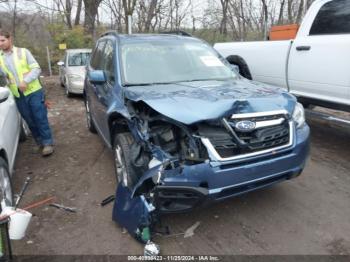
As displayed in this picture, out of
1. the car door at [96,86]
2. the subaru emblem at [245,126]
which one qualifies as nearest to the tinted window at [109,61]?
the car door at [96,86]

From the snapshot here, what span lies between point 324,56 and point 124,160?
3278mm

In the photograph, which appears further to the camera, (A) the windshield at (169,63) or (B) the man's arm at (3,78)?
(B) the man's arm at (3,78)

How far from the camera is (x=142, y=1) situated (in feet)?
68.8

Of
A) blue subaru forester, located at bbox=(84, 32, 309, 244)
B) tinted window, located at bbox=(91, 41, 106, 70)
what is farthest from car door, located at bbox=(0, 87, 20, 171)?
tinted window, located at bbox=(91, 41, 106, 70)

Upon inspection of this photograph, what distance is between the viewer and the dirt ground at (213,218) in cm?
319

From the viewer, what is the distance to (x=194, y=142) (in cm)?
301

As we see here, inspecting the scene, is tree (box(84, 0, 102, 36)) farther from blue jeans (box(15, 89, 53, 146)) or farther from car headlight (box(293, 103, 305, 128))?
car headlight (box(293, 103, 305, 128))

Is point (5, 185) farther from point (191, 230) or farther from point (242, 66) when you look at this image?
point (242, 66)

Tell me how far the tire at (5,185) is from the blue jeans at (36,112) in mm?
1971

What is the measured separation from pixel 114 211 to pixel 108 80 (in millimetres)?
1761

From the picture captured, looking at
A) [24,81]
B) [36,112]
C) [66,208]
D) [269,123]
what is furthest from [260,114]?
[36,112]

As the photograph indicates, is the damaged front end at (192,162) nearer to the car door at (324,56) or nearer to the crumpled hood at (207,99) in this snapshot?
the crumpled hood at (207,99)

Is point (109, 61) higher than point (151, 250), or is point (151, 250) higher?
point (109, 61)

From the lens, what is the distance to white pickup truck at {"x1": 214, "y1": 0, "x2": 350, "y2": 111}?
16.1ft
